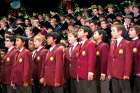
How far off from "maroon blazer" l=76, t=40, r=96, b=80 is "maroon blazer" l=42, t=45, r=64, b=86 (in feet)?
1.06

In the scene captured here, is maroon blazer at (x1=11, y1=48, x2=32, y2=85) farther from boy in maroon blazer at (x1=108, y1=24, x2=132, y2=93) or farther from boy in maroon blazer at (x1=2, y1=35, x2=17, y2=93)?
boy in maroon blazer at (x1=108, y1=24, x2=132, y2=93)

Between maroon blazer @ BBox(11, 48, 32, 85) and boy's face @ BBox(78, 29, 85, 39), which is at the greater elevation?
boy's face @ BBox(78, 29, 85, 39)

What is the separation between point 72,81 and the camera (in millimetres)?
8133

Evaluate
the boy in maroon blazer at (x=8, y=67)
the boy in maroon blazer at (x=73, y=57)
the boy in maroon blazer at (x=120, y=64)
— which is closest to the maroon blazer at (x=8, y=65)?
the boy in maroon blazer at (x=8, y=67)

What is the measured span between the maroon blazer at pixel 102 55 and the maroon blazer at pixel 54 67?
767 mm

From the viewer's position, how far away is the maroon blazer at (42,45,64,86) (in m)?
7.78

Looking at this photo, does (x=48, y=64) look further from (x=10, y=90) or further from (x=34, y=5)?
(x=34, y=5)

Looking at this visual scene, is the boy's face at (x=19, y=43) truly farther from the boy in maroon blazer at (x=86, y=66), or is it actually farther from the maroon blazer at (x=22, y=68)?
the boy in maroon blazer at (x=86, y=66)

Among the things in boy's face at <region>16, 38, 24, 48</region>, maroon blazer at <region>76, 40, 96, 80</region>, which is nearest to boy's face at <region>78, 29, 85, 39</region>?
maroon blazer at <region>76, 40, 96, 80</region>

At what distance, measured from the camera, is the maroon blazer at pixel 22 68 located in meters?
7.95

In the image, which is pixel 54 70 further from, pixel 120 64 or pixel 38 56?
pixel 120 64

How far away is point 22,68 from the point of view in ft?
26.2

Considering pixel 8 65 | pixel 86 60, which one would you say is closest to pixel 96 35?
pixel 86 60

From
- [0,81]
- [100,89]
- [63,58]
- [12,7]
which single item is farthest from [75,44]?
[12,7]
